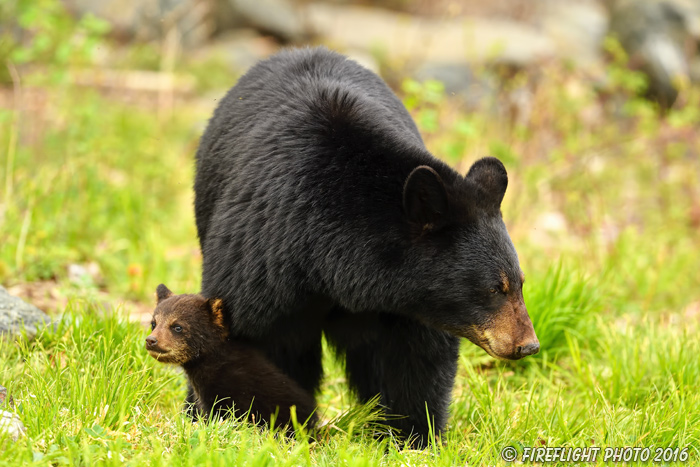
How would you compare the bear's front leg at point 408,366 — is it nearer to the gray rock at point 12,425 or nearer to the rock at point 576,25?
the gray rock at point 12,425

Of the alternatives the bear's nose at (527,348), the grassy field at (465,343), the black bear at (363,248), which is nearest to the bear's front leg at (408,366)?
the black bear at (363,248)

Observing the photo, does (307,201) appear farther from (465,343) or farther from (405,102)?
(405,102)

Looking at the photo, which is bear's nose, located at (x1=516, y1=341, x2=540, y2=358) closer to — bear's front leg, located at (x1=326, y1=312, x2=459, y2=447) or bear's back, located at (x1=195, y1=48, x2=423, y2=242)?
bear's front leg, located at (x1=326, y1=312, x2=459, y2=447)

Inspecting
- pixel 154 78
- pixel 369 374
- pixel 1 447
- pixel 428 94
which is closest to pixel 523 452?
pixel 369 374

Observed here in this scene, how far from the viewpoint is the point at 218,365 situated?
3.47 meters

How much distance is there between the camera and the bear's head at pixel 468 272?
313 cm

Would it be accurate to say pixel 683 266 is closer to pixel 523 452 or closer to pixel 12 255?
pixel 523 452

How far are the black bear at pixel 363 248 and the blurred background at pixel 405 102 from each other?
1.54 m

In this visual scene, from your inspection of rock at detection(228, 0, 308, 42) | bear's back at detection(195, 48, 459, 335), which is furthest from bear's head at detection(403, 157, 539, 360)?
rock at detection(228, 0, 308, 42)

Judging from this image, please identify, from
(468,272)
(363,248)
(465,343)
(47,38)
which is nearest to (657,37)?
(465,343)

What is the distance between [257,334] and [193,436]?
60 cm

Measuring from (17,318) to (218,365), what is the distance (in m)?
1.26

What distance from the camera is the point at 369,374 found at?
3.83m

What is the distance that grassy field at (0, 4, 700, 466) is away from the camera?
3184 mm
